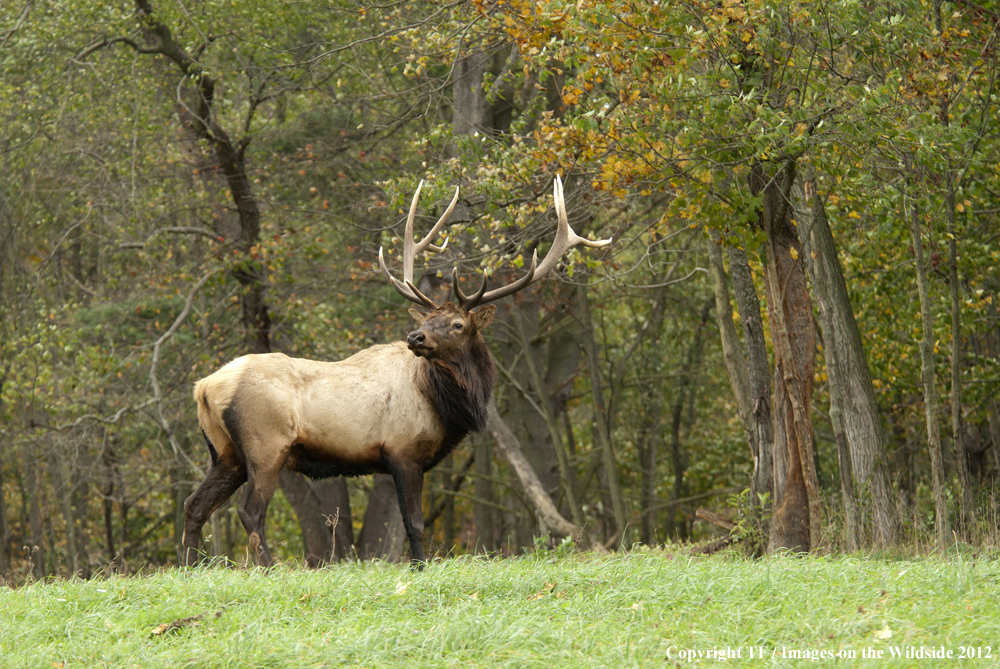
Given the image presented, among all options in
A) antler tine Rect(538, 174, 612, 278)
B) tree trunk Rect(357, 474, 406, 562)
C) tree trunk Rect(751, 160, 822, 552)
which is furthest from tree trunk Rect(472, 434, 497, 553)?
antler tine Rect(538, 174, 612, 278)

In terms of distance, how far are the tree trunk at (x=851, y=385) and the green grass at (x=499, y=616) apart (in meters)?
2.65

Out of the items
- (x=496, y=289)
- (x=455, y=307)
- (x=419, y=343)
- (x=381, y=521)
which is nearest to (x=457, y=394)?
(x=419, y=343)

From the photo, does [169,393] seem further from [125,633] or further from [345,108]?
[125,633]

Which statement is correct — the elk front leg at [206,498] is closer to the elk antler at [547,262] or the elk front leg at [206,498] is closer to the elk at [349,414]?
the elk at [349,414]

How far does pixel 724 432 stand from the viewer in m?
22.3

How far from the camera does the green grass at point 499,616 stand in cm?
479

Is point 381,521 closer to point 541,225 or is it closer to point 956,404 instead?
point 541,225

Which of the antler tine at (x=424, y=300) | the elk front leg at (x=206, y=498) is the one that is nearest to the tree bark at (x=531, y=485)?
the antler tine at (x=424, y=300)

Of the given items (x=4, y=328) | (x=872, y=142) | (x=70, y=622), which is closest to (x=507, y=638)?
(x=70, y=622)

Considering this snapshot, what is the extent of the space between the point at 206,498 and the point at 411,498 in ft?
5.29

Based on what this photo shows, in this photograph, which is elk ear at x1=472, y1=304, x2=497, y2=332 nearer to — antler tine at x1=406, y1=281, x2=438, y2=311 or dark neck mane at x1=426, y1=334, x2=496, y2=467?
dark neck mane at x1=426, y1=334, x2=496, y2=467

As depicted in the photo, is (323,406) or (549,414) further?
(549,414)

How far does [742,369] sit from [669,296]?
859 centimetres

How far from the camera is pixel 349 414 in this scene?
7.77m
